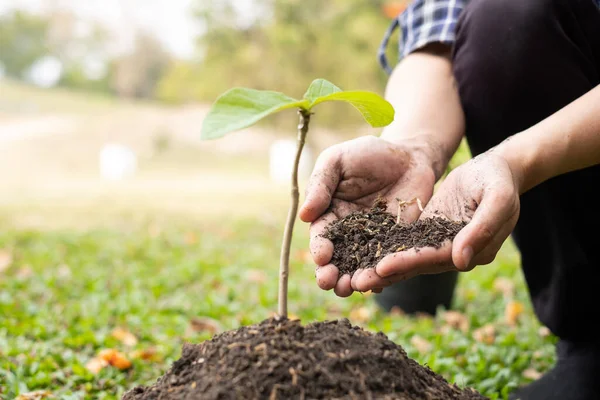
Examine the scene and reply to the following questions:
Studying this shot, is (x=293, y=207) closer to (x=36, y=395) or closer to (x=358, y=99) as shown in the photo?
(x=358, y=99)

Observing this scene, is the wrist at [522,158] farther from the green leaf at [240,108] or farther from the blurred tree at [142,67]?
the blurred tree at [142,67]

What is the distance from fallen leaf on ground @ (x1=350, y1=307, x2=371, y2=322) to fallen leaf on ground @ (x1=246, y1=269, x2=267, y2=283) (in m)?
0.87

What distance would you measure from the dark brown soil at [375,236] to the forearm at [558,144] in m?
0.28

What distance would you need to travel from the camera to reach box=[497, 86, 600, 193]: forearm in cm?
158

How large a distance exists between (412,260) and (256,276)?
2.53 m

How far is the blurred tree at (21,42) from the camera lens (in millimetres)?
33344

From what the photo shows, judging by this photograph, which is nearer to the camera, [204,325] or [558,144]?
[558,144]

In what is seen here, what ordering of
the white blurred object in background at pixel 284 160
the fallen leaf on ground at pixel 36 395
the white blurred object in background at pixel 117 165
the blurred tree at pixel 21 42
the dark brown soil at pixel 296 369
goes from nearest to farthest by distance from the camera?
1. the dark brown soil at pixel 296 369
2. the fallen leaf on ground at pixel 36 395
3. the white blurred object in background at pixel 284 160
4. the white blurred object in background at pixel 117 165
5. the blurred tree at pixel 21 42

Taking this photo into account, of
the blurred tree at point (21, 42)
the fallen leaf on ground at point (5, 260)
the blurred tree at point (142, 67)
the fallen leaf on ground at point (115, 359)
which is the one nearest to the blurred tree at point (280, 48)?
the fallen leaf on ground at point (5, 260)

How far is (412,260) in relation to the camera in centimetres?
139

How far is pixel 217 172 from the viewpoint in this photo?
14680mm

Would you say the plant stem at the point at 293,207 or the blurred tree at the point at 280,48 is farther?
the blurred tree at the point at 280,48

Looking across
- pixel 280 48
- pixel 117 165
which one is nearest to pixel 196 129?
pixel 117 165

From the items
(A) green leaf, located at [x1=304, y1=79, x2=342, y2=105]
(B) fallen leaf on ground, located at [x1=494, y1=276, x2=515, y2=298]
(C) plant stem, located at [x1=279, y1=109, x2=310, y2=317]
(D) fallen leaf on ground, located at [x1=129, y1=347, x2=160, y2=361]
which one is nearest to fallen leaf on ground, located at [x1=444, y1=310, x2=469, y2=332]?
(B) fallen leaf on ground, located at [x1=494, y1=276, x2=515, y2=298]
